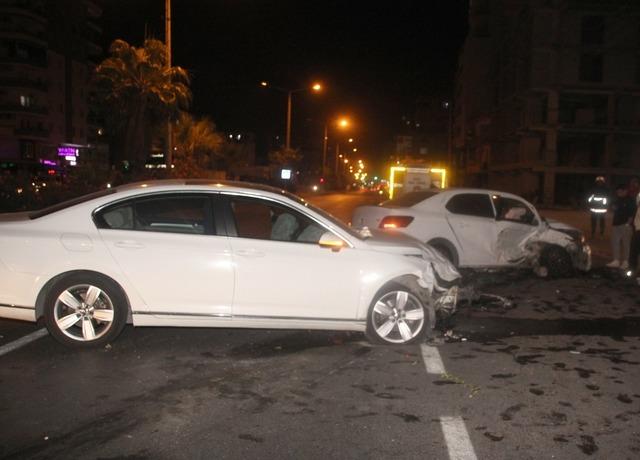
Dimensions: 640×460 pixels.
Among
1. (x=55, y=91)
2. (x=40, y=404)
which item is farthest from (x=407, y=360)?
(x=55, y=91)

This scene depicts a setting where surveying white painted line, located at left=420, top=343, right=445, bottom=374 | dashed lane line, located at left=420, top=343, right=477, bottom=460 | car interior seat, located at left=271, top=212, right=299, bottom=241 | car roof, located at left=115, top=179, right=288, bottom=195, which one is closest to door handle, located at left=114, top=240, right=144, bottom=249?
car roof, located at left=115, top=179, right=288, bottom=195

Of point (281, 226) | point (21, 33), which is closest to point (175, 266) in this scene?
point (281, 226)

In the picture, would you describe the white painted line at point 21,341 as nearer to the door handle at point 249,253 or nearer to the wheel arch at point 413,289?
the door handle at point 249,253

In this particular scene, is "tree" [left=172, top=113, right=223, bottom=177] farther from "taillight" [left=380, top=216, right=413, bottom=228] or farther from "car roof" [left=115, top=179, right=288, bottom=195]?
"car roof" [left=115, top=179, right=288, bottom=195]

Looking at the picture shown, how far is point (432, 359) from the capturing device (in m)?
5.95

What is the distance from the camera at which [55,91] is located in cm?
7531

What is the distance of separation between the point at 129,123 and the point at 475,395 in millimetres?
19735

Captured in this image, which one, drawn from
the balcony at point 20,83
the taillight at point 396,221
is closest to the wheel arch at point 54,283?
the taillight at point 396,221

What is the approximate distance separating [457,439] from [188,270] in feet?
9.49

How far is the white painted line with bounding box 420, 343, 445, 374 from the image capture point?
5633 millimetres

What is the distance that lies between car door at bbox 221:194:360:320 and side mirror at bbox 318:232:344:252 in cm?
5

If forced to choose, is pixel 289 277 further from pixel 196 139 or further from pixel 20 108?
pixel 20 108

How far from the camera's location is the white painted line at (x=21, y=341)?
606 cm

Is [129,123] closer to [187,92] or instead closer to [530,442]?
[187,92]
